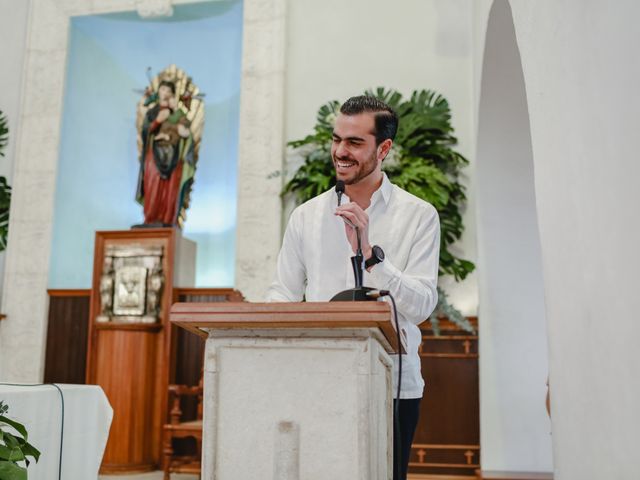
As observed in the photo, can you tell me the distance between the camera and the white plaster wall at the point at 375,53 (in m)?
6.04

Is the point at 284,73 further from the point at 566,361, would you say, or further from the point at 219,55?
the point at 566,361

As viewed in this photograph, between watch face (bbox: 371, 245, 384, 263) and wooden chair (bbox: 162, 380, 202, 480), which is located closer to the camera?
watch face (bbox: 371, 245, 384, 263)

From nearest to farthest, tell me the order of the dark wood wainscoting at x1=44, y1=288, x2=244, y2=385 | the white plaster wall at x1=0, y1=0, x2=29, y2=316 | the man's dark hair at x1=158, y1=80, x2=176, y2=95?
the dark wood wainscoting at x1=44, y1=288, x2=244, y2=385
the man's dark hair at x1=158, y1=80, x2=176, y2=95
the white plaster wall at x1=0, y1=0, x2=29, y2=316

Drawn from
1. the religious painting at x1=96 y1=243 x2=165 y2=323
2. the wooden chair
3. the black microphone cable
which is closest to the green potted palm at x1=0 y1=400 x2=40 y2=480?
the black microphone cable

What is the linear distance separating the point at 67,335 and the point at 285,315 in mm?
5361

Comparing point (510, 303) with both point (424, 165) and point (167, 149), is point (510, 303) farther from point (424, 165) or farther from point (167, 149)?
point (167, 149)

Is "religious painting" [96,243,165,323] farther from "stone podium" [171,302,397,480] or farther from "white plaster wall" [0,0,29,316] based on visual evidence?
"stone podium" [171,302,397,480]

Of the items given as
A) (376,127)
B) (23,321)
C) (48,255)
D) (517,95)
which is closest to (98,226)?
(48,255)

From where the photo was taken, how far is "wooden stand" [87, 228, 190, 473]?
5836 millimetres

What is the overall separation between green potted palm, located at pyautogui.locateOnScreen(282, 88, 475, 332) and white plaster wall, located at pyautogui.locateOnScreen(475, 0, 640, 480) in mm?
2603

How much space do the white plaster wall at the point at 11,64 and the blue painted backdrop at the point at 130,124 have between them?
0.48 m

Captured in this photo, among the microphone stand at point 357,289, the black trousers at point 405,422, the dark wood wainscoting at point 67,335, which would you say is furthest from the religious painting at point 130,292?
the microphone stand at point 357,289

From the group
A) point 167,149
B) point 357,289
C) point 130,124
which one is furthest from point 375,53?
point 357,289

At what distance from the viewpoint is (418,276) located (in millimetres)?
2137
